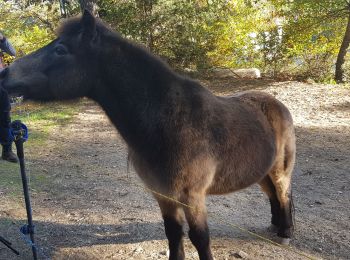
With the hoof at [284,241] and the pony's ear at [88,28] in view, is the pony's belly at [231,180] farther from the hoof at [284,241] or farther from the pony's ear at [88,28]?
the pony's ear at [88,28]

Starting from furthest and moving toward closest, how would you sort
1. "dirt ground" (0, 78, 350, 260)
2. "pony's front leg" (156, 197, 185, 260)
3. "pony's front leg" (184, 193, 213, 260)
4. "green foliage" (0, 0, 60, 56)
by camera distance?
1. "green foliage" (0, 0, 60, 56)
2. "dirt ground" (0, 78, 350, 260)
3. "pony's front leg" (156, 197, 185, 260)
4. "pony's front leg" (184, 193, 213, 260)

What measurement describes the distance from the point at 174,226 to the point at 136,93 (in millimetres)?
1303

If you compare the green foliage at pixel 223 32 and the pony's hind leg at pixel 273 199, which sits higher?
the green foliage at pixel 223 32

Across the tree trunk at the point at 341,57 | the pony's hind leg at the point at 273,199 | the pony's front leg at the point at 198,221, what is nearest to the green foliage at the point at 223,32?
the tree trunk at the point at 341,57

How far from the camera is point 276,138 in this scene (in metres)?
4.02

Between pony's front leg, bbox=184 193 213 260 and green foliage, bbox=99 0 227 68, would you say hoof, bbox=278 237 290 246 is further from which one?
green foliage, bbox=99 0 227 68

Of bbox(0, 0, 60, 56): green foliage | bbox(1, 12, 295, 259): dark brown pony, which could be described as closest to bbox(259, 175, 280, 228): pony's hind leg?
bbox(1, 12, 295, 259): dark brown pony

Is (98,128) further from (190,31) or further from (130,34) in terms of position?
(190,31)

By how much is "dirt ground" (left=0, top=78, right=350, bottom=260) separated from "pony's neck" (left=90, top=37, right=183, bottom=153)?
4.43 feet

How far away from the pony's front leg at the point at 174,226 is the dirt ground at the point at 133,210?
34cm

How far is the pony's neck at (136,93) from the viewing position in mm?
2947

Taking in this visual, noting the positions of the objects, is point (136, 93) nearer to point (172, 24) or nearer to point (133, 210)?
point (133, 210)

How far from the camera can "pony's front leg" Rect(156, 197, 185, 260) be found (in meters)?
3.31

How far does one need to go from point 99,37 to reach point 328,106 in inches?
364
